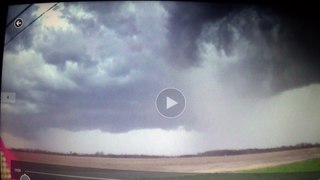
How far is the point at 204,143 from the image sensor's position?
132 centimetres

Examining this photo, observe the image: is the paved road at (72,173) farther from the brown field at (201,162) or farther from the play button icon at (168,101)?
the play button icon at (168,101)

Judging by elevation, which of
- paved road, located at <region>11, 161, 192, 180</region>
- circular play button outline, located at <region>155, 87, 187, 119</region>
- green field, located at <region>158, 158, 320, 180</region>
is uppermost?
circular play button outline, located at <region>155, 87, 187, 119</region>

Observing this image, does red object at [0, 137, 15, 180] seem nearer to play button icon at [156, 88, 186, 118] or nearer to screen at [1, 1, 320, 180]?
screen at [1, 1, 320, 180]

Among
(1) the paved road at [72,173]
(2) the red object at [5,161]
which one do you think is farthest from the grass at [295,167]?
(2) the red object at [5,161]

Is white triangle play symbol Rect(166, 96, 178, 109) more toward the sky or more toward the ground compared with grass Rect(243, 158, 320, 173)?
more toward the sky

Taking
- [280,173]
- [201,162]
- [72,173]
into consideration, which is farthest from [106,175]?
[280,173]

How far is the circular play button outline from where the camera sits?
4.37 ft

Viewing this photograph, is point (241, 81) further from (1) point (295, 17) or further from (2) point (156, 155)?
(2) point (156, 155)

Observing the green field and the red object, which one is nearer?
the green field

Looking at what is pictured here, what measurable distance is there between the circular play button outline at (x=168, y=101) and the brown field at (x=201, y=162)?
183mm

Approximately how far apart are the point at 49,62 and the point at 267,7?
91 cm

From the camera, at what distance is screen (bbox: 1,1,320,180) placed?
1.29 m

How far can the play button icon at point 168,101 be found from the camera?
1.33m

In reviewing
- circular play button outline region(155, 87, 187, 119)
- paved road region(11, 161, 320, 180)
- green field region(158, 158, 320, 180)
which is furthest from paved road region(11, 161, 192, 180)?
circular play button outline region(155, 87, 187, 119)
